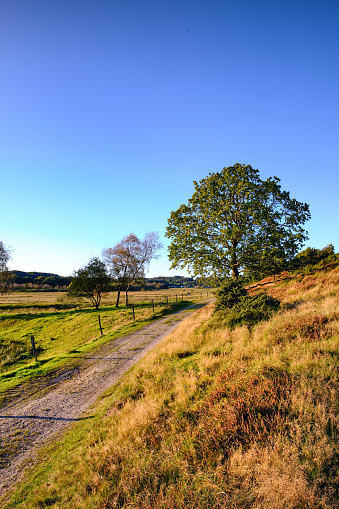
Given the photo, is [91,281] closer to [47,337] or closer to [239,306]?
[47,337]

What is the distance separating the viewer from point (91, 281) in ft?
148

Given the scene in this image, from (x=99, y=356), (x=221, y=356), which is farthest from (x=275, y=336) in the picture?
(x=99, y=356)

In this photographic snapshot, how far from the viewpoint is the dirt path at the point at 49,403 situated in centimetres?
693

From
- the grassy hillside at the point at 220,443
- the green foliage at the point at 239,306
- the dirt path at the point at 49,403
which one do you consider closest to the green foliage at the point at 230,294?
the green foliage at the point at 239,306

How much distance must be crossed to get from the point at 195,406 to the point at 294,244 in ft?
54.4

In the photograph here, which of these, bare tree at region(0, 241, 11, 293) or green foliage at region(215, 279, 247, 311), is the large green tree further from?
bare tree at region(0, 241, 11, 293)

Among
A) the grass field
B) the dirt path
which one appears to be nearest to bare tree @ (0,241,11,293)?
the grass field

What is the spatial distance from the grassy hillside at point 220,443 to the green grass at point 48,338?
8.73 meters

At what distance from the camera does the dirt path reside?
693cm

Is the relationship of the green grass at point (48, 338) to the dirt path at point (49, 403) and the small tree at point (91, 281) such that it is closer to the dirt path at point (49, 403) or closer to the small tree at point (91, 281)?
the dirt path at point (49, 403)

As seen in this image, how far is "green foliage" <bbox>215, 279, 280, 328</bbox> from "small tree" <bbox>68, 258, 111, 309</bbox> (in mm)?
33282

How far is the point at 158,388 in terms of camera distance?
8.54 m

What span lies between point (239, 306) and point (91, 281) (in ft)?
118

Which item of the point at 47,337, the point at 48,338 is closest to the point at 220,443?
the point at 48,338
